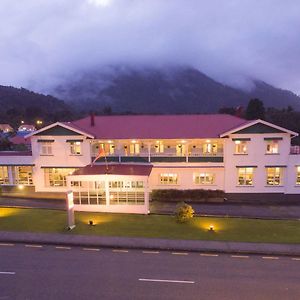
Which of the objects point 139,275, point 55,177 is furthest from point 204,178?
point 139,275

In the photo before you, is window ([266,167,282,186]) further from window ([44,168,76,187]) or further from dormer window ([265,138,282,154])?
window ([44,168,76,187])

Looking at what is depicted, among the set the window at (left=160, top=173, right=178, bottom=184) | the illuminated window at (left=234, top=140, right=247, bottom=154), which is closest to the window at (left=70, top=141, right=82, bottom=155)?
the window at (left=160, top=173, right=178, bottom=184)

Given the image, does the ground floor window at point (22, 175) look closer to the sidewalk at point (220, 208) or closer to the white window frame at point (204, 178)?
the sidewalk at point (220, 208)

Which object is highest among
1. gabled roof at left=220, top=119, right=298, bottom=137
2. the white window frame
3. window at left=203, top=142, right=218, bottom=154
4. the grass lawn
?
gabled roof at left=220, top=119, right=298, bottom=137

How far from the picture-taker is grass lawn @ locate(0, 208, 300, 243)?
22469 mm

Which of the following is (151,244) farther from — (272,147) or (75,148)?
(272,147)

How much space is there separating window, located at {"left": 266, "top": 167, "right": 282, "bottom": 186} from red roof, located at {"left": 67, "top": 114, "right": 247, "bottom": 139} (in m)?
5.81

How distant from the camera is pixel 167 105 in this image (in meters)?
185

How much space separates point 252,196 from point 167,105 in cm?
A: 15253

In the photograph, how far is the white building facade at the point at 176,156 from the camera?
35.3 m

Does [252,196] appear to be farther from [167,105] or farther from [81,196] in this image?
[167,105]

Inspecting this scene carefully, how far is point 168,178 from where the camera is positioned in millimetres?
37062

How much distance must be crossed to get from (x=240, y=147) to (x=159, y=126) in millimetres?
9336

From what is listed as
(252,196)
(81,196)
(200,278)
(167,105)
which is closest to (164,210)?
(81,196)
